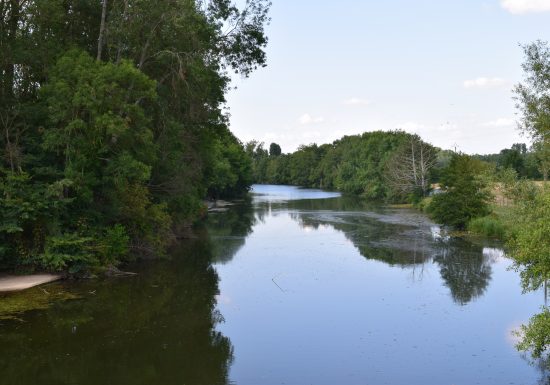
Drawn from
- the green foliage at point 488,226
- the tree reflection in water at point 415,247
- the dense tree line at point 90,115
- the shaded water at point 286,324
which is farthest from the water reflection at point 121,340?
the green foliage at point 488,226

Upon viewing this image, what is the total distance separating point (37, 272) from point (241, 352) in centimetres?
1126

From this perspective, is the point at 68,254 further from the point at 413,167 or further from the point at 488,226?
the point at 413,167

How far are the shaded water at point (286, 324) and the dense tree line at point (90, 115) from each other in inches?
98.1

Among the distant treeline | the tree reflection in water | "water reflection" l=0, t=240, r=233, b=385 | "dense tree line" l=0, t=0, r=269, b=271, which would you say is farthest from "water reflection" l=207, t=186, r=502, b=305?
"water reflection" l=0, t=240, r=233, b=385

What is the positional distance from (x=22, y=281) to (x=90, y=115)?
686 centimetres

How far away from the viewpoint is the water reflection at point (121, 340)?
40.6 feet

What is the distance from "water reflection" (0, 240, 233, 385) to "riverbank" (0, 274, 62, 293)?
106cm

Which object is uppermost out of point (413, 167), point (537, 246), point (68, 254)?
point (413, 167)

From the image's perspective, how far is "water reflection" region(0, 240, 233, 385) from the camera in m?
12.4

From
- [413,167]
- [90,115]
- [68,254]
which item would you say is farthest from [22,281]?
[413,167]

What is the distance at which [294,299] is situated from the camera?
19.8 metres

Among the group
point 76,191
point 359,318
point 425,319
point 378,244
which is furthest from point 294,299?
point 378,244

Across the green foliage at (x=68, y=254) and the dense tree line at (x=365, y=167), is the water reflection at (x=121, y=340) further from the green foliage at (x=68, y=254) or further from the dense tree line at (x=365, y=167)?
the dense tree line at (x=365, y=167)

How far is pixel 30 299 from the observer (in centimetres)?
1802
